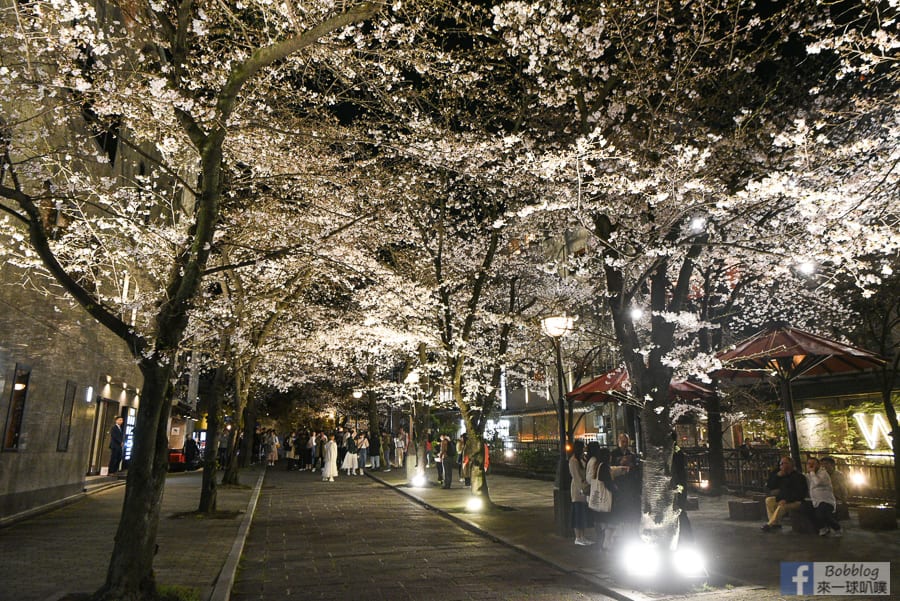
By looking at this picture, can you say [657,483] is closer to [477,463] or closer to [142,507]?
[142,507]

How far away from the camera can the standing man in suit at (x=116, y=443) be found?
20.2 metres

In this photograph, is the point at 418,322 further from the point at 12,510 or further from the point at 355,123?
the point at 12,510

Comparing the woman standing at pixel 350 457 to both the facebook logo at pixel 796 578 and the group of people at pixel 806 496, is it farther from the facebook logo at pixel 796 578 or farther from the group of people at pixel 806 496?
the facebook logo at pixel 796 578

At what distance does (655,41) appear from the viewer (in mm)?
10414

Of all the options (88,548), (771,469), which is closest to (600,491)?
(771,469)

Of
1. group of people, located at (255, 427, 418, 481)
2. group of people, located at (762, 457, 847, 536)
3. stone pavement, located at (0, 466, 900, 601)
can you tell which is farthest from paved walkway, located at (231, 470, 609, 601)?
group of people, located at (255, 427, 418, 481)

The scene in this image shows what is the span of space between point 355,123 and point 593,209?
22.3ft

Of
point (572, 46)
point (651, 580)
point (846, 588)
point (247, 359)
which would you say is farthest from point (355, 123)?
point (846, 588)

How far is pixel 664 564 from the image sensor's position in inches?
303

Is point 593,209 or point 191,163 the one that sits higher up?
point 191,163

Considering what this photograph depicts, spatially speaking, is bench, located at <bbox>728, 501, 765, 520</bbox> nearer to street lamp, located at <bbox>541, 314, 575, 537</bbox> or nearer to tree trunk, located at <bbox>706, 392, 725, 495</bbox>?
tree trunk, located at <bbox>706, 392, 725, 495</bbox>

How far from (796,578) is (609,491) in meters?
3.00

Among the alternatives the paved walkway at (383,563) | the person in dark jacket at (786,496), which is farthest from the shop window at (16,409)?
the person in dark jacket at (786,496)

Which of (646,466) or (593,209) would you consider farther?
(593,209)
